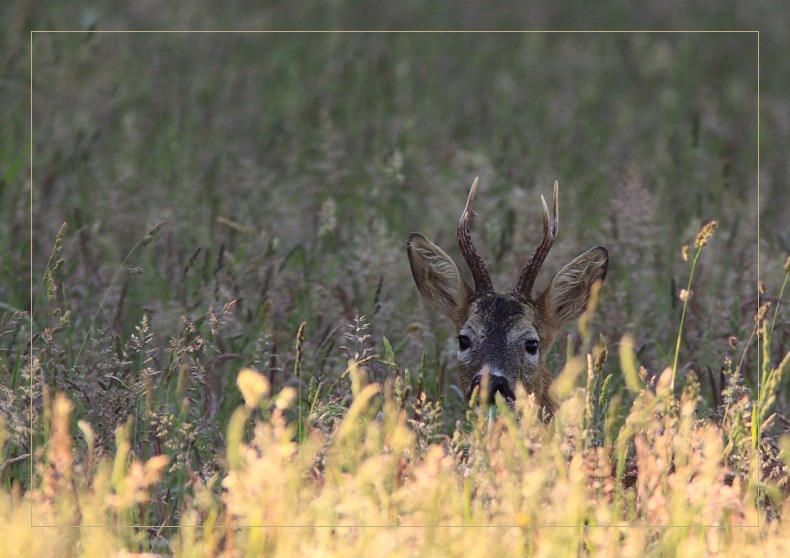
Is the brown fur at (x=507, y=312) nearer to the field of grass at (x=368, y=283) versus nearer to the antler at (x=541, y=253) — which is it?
the antler at (x=541, y=253)

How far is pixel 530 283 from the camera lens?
21.8 feet

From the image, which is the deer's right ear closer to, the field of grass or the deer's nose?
the field of grass

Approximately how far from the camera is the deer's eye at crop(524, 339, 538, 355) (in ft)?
21.4

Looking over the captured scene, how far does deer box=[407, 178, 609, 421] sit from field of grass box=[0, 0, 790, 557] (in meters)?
0.24

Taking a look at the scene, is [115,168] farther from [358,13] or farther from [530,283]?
[530,283]

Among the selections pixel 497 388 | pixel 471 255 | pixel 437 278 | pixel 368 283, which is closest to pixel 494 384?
pixel 497 388

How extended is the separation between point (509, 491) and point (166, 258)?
401 cm

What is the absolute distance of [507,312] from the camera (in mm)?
6555

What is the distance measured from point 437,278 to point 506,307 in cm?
45

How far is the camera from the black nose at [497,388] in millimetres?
6117

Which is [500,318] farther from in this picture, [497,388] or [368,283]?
[368,283]

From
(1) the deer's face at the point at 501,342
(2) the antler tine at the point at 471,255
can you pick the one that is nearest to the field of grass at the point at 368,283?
(1) the deer's face at the point at 501,342

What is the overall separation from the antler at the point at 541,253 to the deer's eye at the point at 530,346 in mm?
237

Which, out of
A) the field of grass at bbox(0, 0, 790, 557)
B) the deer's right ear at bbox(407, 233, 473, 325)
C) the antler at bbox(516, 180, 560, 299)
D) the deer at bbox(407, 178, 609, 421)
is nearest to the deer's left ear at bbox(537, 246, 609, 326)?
the deer at bbox(407, 178, 609, 421)
